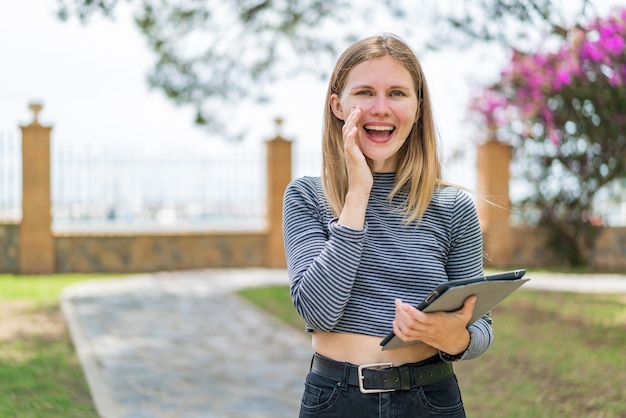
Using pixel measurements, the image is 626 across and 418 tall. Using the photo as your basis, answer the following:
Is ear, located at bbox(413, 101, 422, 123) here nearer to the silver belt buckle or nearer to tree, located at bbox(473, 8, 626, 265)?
the silver belt buckle

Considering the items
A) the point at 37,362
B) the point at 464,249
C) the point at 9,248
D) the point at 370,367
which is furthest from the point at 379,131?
the point at 9,248

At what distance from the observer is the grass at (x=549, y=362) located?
20.4ft

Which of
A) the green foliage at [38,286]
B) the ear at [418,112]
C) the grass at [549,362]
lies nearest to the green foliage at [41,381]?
the grass at [549,362]

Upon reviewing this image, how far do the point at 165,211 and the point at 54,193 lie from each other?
2.01 m

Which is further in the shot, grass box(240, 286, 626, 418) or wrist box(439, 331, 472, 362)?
grass box(240, 286, 626, 418)

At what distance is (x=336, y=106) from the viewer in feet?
7.48

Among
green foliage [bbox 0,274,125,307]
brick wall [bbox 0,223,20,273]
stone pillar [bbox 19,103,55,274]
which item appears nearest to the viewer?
green foliage [bbox 0,274,125,307]

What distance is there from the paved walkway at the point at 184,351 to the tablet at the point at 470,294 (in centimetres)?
409

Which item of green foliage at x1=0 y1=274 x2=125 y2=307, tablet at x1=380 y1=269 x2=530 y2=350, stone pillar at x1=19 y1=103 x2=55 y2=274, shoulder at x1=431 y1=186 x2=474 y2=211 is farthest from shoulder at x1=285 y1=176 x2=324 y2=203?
stone pillar at x1=19 y1=103 x2=55 y2=274

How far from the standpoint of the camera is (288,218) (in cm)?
223

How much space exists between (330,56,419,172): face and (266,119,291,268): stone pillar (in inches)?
552

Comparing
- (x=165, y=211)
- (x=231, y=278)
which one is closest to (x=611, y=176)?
(x=231, y=278)

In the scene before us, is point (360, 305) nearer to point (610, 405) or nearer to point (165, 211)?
point (610, 405)

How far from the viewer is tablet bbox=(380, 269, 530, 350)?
192 centimetres
